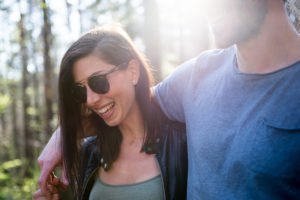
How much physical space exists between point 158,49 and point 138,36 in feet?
18.2

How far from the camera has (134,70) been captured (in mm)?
2318

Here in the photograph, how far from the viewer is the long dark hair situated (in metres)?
2.14

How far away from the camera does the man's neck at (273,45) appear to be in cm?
141

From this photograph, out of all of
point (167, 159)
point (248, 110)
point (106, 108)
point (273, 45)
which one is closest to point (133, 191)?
point (167, 159)

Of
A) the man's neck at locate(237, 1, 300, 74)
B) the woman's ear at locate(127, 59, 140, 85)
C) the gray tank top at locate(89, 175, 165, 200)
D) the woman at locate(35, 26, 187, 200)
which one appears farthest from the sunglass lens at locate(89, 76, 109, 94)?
the man's neck at locate(237, 1, 300, 74)

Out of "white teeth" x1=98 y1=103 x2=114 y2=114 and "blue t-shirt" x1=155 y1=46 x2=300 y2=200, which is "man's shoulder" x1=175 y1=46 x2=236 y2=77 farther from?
"white teeth" x1=98 y1=103 x2=114 y2=114

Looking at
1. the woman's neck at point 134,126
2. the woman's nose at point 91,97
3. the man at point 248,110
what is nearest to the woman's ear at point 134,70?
the woman's neck at point 134,126

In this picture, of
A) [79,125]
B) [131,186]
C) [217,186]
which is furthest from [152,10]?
[217,186]

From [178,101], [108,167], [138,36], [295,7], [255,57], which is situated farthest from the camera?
[138,36]

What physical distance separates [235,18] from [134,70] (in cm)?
105

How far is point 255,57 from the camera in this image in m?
1.55

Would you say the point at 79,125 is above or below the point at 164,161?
above

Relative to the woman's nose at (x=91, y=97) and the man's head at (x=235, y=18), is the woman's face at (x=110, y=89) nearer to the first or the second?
the woman's nose at (x=91, y=97)

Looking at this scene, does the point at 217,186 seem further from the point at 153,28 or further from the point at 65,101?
the point at 153,28
